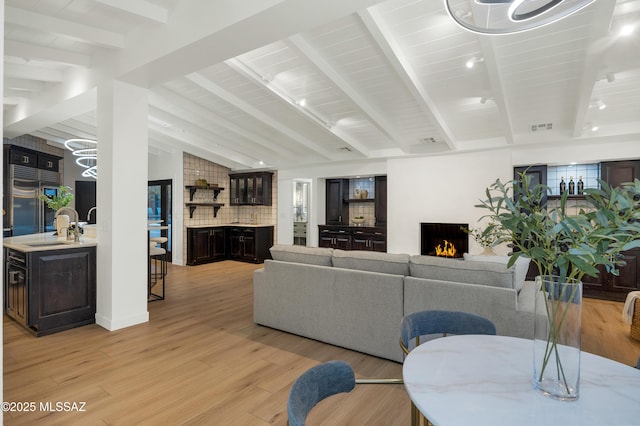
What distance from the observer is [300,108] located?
197 inches

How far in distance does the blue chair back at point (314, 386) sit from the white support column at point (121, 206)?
3.27 m

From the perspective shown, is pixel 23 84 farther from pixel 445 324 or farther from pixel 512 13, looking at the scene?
pixel 445 324

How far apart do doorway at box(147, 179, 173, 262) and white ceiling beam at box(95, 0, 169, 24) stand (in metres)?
5.83

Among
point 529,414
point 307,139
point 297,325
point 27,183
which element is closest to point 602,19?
point 529,414

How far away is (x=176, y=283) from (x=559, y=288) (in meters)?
5.97

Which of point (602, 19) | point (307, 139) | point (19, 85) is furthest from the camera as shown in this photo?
point (307, 139)

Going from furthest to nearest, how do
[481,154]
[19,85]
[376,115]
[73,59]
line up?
[481,154] < [376,115] < [19,85] < [73,59]

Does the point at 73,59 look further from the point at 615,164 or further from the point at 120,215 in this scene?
the point at 615,164

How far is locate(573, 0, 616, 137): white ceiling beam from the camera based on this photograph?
2623 mm

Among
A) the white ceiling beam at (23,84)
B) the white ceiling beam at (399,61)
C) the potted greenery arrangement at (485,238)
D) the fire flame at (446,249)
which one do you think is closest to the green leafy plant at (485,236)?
the potted greenery arrangement at (485,238)

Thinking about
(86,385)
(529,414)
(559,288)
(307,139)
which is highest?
(307,139)

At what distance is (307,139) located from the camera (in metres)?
6.63

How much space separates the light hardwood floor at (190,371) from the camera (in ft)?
7.15

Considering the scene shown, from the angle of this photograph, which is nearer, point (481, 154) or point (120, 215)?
point (120, 215)
